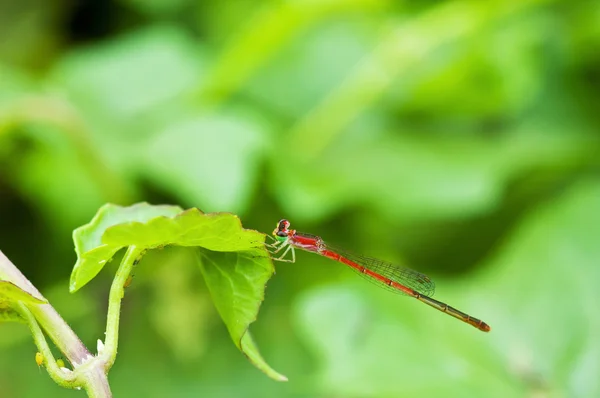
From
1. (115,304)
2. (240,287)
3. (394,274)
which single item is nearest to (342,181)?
(394,274)

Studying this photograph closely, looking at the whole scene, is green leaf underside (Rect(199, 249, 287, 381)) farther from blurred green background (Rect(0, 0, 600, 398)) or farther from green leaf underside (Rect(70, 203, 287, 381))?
blurred green background (Rect(0, 0, 600, 398))

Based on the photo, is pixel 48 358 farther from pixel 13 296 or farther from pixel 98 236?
pixel 98 236

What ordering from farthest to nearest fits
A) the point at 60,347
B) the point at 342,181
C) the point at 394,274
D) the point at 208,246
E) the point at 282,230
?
the point at 342,181, the point at 394,274, the point at 282,230, the point at 208,246, the point at 60,347

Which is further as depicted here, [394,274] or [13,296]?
[394,274]

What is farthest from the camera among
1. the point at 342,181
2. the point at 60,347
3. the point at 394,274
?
the point at 342,181

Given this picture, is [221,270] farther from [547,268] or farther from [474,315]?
[547,268]

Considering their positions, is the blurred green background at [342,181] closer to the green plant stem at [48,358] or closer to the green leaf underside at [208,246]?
the green leaf underside at [208,246]

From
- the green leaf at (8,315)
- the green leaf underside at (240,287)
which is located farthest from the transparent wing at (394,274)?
the green leaf at (8,315)

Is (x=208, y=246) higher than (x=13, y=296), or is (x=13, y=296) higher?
(x=208, y=246)

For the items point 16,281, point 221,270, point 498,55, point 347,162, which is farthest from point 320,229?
point 16,281
